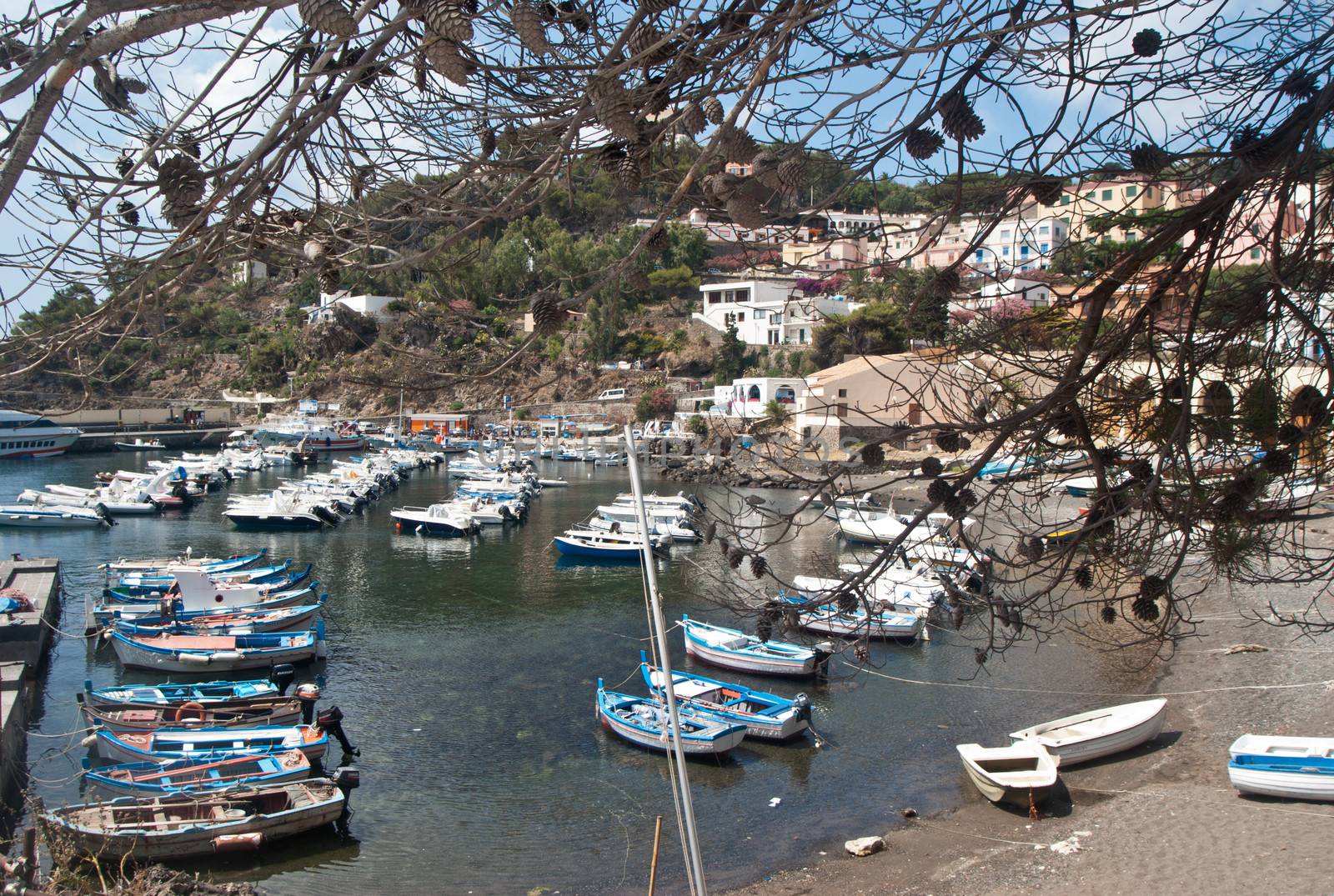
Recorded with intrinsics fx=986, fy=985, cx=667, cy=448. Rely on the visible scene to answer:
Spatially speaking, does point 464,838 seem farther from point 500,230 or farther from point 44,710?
point 500,230

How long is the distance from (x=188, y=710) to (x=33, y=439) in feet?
128

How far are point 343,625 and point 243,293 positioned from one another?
1383 centimetres

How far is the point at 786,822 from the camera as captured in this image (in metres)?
10.1

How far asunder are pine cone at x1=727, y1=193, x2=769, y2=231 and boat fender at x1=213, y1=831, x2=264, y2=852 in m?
8.64

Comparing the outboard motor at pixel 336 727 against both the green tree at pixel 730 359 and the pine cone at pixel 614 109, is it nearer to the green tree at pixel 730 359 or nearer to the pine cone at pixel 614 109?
the pine cone at pixel 614 109

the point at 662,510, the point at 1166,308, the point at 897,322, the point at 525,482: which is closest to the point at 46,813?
the point at 897,322

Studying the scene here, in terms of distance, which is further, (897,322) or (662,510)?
(662,510)

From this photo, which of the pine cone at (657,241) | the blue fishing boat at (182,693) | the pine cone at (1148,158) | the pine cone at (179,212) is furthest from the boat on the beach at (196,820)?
the pine cone at (1148,158)

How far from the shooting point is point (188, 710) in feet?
37.8

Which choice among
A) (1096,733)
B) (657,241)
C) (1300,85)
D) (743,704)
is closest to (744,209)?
(657,241)

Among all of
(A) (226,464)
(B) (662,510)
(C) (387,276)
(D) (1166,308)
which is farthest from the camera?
(A) (226,464)

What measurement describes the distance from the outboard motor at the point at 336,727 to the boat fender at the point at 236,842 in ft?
6.46

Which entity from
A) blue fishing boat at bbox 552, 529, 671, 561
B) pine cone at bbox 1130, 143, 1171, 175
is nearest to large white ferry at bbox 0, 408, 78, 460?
blue fishing boat at bbox 552, 529, 671, 561

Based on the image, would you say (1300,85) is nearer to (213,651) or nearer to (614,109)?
(614,109)
